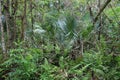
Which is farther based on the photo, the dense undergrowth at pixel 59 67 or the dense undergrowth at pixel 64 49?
the dense undergrowth at pixel 64 49

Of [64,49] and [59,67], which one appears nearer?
A: [59,67]

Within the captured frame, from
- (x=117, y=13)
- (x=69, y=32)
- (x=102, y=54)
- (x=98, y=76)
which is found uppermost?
(x=117, y=13)

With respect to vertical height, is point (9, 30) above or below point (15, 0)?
below

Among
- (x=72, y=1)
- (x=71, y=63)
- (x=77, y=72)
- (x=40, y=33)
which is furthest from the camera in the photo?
(x=72, y=1)

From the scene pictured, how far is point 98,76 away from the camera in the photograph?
522 cm

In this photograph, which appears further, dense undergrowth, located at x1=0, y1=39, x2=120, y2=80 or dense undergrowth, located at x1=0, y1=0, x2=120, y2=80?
dense undergrowth, located at x1=0, y1=0, x2=120, y2=80

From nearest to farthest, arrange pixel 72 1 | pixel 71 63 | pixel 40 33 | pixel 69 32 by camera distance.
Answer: pixel 71 63, pixel 69 32, pixel 40 33, pixel 72 1

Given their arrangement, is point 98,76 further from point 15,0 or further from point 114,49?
point 15,0

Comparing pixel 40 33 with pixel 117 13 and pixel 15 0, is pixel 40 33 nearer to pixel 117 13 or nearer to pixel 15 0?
pixel 15 0

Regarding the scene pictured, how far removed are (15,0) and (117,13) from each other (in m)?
2.97

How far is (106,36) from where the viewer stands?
284 inches

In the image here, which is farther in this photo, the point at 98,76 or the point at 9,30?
the point at 9,30

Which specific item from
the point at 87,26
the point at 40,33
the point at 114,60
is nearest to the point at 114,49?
the point at 114,60

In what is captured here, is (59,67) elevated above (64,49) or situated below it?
below
